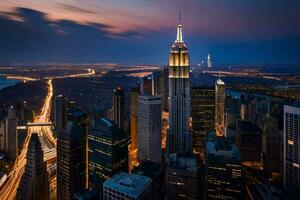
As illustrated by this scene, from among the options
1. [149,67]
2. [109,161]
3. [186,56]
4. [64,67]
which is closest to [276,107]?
[186,56]

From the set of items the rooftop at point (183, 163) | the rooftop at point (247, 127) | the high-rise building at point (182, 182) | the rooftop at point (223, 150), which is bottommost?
the high-rise building at point (182, 182)

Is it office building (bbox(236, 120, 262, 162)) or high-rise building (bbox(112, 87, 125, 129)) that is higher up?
high-rise building (bbox(112, 87, 125, 129))

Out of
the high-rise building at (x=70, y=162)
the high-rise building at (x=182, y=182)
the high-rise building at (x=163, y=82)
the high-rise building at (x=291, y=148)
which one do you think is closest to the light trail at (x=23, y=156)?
the high-rise building at (x=70, y=162)

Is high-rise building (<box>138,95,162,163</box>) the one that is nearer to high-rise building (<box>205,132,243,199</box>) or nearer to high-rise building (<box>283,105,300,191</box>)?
high-rise building (<box>205,132,243,199</box>)

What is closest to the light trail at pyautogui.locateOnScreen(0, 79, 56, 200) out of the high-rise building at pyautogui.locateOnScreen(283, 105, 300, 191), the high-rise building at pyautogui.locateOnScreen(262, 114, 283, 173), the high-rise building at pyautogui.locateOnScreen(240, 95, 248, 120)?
the high-rise building at pyautogui.locateOnScreen(283, 105, 300, 191)

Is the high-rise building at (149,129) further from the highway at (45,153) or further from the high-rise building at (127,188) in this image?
the high-rise building at (127,188)

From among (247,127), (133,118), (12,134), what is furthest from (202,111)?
(12,134)
